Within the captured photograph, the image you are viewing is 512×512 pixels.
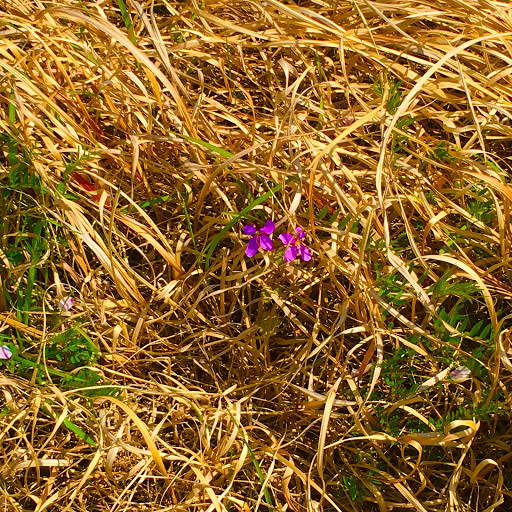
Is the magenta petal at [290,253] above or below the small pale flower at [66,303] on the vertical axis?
above

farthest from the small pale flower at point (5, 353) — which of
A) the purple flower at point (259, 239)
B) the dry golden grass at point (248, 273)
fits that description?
the purple flower at point (259, 239)

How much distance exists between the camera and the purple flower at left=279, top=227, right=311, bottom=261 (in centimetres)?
125

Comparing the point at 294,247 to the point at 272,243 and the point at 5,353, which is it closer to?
the point at 272,243

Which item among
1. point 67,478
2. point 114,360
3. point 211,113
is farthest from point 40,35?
point 67,478

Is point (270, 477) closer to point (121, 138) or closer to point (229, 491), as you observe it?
point (229, 491)

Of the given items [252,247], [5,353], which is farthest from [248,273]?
[5,353]

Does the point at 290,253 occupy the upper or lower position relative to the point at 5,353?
upper

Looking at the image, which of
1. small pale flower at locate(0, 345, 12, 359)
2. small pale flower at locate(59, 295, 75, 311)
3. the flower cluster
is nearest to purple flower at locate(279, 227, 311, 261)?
the flower cluster

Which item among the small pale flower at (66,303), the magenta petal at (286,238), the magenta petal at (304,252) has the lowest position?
the small pale flower at (66,303)

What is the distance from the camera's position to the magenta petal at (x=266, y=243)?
125cm

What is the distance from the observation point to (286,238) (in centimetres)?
125

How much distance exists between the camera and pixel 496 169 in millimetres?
1304

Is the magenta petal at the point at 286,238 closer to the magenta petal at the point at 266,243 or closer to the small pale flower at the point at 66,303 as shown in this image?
the magenta petal at the point at 266,243

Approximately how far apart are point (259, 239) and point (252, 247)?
24 millimetres
